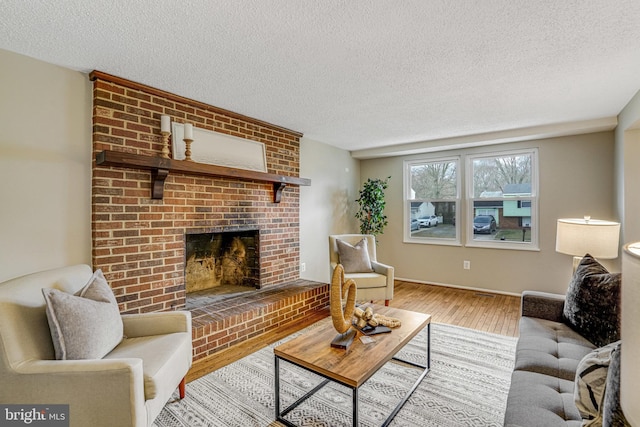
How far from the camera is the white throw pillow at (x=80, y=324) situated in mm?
1452

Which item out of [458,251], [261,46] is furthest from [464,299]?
[261,46]

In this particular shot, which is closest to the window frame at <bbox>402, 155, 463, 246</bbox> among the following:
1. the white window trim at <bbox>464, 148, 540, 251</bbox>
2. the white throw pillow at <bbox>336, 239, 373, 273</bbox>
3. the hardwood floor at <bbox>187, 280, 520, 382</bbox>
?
the white window trim at <bbox>464, 148, 540, 251</bbox>

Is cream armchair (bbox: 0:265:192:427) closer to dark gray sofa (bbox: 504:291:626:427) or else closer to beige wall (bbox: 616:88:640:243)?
dark gray sofa (bbox: 504:291:626:427)

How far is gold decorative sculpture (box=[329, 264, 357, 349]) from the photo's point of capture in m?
1.81

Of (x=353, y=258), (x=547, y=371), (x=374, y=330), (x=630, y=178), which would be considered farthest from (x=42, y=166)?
(x=630, y=178)

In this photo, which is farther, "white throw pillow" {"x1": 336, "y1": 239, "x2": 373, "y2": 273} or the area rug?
"white throw pillow" {"x1": 336, "y1": 239, "x2": 373, "y2": 273}

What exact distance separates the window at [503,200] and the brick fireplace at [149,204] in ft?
10.5

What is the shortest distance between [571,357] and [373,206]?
3.50 m

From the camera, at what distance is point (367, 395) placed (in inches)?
78.5

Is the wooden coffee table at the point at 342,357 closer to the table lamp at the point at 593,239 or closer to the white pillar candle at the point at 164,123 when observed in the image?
the table lamp at the point at 593,239

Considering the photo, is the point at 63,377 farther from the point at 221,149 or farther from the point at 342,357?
the point at 221,149

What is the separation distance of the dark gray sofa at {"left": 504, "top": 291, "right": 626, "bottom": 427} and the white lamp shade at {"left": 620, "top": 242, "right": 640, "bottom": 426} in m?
0.28

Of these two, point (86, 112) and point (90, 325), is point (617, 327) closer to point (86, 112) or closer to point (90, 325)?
point (90, 325)

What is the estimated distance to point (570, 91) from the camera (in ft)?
8.64
